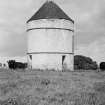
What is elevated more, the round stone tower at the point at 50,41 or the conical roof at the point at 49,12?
the conical roof at the point at 49,12

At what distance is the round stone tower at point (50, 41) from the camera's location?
80.0 feet

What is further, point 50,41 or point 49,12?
point 49,12

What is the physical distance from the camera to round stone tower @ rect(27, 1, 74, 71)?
24.4 metres

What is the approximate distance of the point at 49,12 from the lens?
25406mm

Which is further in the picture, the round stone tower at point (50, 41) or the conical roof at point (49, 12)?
the conical roof at point (49, 12)

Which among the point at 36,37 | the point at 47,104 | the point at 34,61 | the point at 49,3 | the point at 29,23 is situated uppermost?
the point at 49,3

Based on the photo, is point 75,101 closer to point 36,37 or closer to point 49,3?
point 36,37

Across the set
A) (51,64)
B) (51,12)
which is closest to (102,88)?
→ (51,64)

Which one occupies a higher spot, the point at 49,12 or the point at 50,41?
the point at 49,12

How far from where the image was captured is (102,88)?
10883mm

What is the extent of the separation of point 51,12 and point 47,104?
19.0 meters

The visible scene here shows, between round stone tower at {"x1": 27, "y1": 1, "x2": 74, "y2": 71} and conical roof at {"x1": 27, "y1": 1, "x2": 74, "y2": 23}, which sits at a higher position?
conical roof at {"x1": 27, "y1": 1, "x2": 74, "y2": 23}

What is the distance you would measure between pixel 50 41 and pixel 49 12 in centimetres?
358

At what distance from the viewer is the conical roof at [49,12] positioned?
2492 cm
